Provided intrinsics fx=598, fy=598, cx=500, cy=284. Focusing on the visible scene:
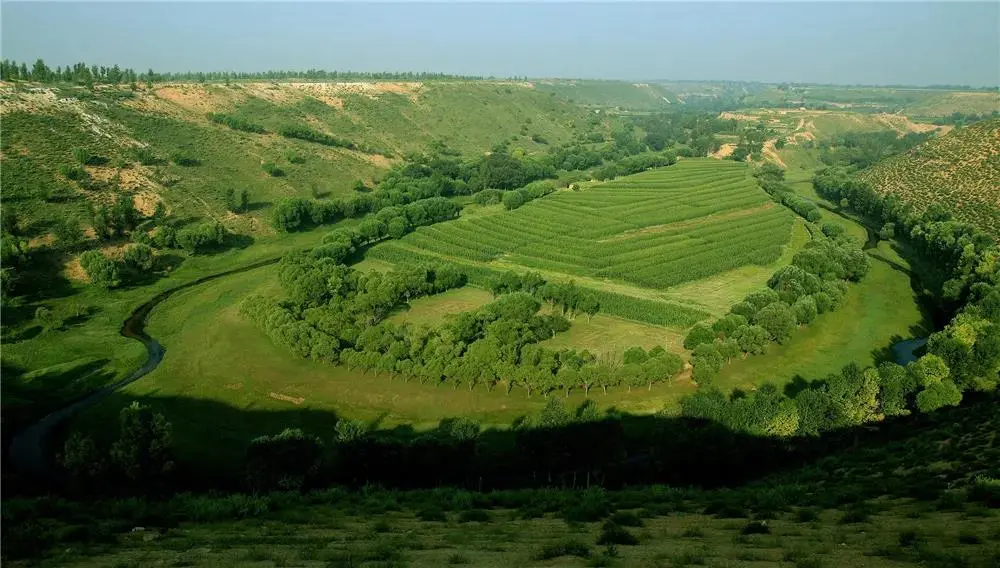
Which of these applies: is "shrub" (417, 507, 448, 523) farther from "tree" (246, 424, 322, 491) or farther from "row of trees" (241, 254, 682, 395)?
"row of trees" (241, 254, 682, 395)

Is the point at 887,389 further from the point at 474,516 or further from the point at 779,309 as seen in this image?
the point at 474,516

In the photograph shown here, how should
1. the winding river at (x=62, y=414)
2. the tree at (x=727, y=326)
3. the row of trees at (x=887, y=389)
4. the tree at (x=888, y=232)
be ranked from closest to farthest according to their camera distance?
1. the winding river at (x=62, y=414)
2. the row of trees at (x=887, y=389)
3. the tree at (x=727, y=326)
4. the tree at (x=888, y=232)

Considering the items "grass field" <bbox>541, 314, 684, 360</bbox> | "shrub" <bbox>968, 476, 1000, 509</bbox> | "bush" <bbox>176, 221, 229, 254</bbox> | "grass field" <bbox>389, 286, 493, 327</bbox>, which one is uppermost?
"bush" <bbox>176, 221, 229, 254</bbox>

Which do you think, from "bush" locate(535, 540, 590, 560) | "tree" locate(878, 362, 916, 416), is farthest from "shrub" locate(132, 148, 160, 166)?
"tree" locate(878, 362, 916, 416)

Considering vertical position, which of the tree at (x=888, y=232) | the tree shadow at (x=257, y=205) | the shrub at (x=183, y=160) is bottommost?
the tree at (x=888, y=232)

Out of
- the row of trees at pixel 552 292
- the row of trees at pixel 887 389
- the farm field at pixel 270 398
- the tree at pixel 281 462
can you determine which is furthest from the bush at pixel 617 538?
the row of trees at pixel 552 292

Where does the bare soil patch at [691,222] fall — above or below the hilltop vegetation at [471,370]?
above

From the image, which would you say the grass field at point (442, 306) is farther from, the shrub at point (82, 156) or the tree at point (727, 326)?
the shrub at point (82, 156)

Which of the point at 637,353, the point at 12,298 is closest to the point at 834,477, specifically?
the point at 637,353
